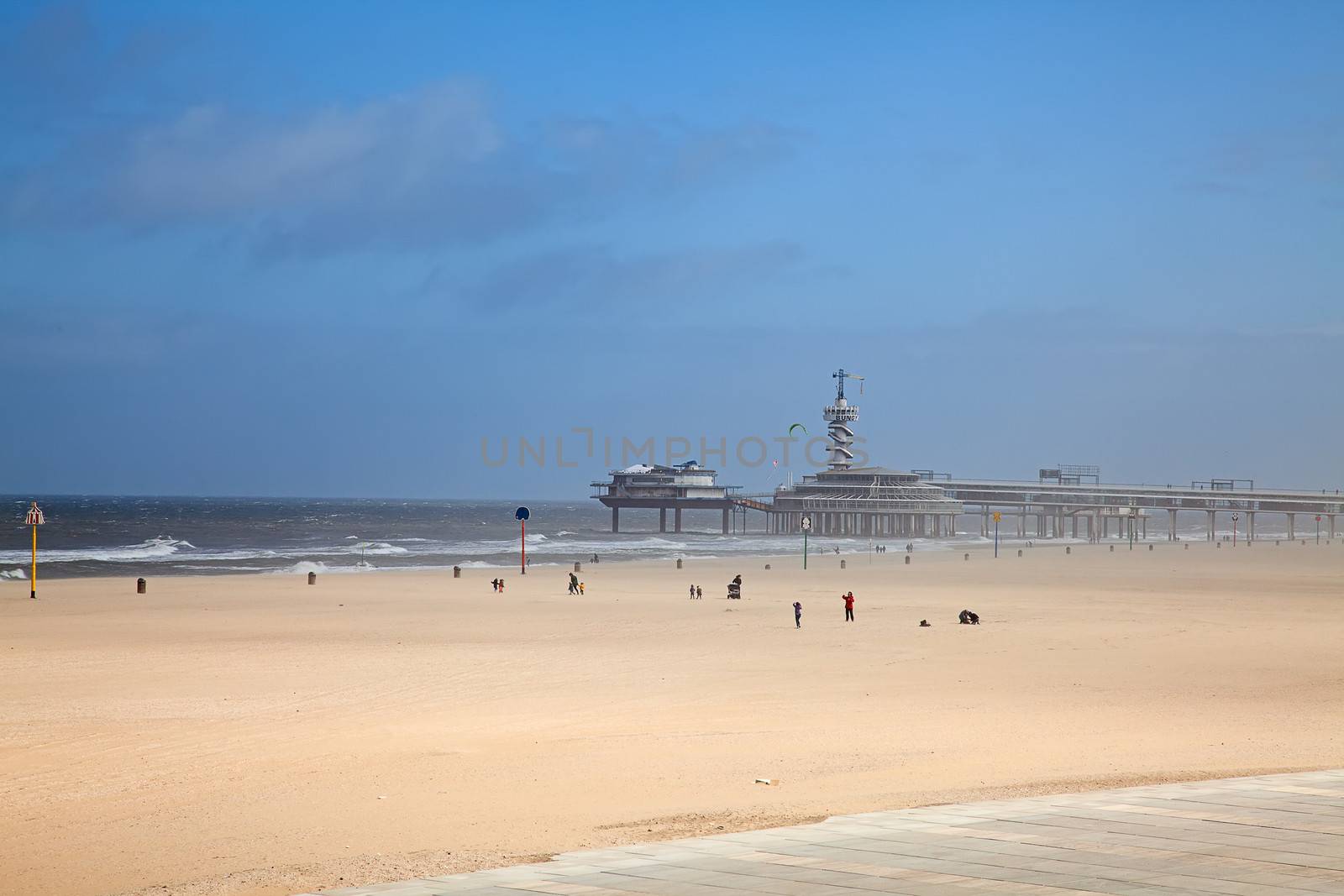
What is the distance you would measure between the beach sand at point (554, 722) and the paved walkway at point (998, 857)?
124 centimetres

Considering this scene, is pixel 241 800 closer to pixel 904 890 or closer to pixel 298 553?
pixel 904 890

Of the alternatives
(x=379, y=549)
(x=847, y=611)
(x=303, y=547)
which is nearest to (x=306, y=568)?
(x=379, y=549)

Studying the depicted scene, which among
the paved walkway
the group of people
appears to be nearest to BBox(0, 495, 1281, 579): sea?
the group of people

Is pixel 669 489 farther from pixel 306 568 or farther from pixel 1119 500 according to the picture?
pixel 306 568

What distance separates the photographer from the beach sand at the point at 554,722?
9352mm

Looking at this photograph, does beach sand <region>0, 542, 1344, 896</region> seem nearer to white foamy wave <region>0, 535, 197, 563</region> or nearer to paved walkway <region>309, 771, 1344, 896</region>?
paved walkway <region>309, 771, 1344, 896</region>

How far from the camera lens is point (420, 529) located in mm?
124125

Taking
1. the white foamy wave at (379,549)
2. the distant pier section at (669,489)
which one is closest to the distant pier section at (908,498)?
the distant pier section at (669,489)

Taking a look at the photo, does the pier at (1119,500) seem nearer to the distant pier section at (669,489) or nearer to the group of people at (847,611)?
the distant pier section at (669,489)

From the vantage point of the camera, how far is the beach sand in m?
9.35

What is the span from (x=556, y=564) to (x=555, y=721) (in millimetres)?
45854

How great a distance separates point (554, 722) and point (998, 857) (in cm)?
859

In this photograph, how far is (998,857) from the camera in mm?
7059

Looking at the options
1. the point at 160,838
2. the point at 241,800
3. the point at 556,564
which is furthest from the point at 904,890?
the point at 556,564
